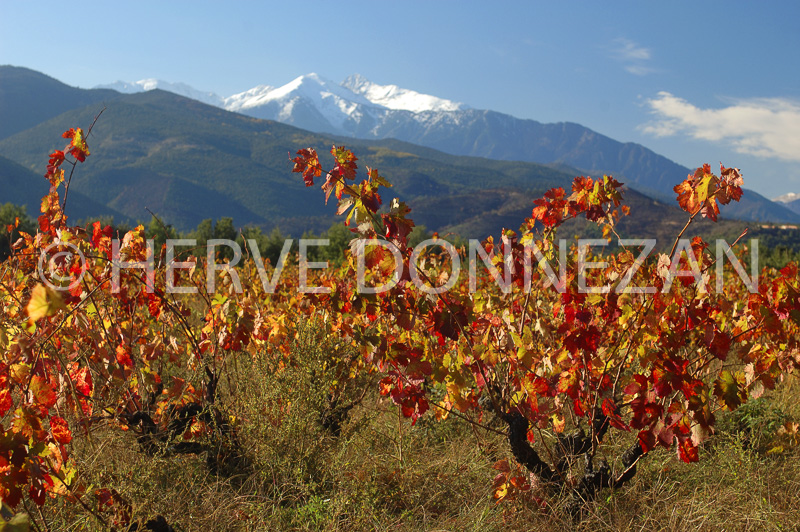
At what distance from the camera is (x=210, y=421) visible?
2.85 metres

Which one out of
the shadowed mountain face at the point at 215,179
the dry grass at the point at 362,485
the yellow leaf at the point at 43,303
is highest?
the shadowed mountain face at the point at 215,179

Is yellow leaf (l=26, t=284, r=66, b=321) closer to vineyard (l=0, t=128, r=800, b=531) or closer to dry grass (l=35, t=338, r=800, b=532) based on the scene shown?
vineyard (l=0, t=128, r=800, b=531)

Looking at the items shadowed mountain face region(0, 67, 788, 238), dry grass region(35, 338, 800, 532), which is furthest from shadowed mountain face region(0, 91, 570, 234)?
dry grass region(35, 338, 800, 532)

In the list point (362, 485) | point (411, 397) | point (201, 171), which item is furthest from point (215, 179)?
point (411, 397)

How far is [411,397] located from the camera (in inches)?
93.8

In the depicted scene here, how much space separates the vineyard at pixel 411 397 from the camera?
203 centimetres

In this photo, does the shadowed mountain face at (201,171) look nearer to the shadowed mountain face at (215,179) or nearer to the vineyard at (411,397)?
the shadowed mountain face at (215,179)

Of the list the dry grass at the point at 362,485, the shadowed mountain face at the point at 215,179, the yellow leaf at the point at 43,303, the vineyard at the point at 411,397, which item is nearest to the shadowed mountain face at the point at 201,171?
the shadowed mountain face at the point at 215,179

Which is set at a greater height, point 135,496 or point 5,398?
point 5,398

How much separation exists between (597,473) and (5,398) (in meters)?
2.24

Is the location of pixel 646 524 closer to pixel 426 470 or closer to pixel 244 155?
pixel 426 470

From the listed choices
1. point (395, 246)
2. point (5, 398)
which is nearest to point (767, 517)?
point (395, 246)

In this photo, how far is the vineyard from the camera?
6.65 feet

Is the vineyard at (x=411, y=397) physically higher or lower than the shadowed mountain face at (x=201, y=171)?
lower
